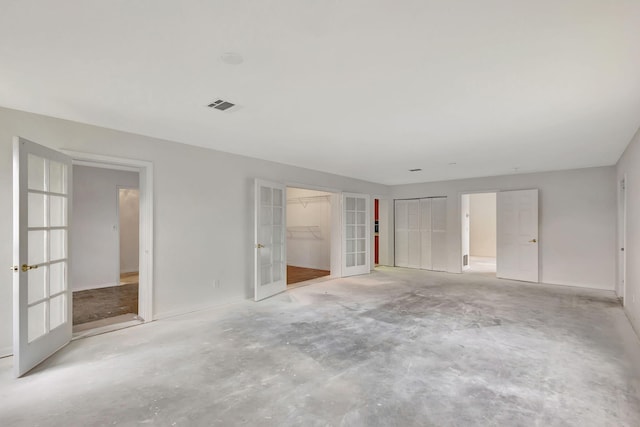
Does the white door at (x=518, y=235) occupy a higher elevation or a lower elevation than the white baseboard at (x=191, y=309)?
higher

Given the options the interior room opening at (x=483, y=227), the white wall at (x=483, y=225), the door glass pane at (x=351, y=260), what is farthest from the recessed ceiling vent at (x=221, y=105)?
the white wall at (x=483, y=225)

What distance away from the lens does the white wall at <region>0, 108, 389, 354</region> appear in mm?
2910

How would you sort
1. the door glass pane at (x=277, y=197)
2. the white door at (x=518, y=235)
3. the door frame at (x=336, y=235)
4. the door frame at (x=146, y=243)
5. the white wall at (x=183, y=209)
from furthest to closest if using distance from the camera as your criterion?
the door frame at (x=336, y=235) → the white door at (x=518, y=235) → the door glass pane at (x=277, y=197) → the door frame at (x=146, y=243) → the white wall at (x=183, y=209)

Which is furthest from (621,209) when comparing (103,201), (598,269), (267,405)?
(103,201)

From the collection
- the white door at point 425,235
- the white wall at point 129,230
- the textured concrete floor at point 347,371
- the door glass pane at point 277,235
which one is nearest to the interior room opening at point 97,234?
the white wall at point 129,230

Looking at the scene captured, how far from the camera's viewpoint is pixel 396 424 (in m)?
1.92

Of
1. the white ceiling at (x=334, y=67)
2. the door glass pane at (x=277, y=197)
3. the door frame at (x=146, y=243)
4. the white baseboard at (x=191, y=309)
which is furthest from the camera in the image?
the door glass pane at (x=277, y=197)

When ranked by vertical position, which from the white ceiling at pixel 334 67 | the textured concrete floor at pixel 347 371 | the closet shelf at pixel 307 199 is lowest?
the textured concrete floor at pixel 347 371

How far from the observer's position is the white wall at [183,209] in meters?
2.91

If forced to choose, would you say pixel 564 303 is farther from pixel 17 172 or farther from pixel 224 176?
pixel 17 172

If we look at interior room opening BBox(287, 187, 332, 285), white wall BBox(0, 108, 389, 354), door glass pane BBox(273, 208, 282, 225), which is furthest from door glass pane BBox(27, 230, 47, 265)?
interior room opening BBox(287, 187, 332, 285)

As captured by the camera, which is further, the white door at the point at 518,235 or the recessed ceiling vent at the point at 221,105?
the white door at the point at 518,235

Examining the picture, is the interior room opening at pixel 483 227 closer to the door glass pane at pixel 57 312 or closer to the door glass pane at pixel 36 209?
the door glass pane at pixel 57 312

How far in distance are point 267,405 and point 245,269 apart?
297 cm
